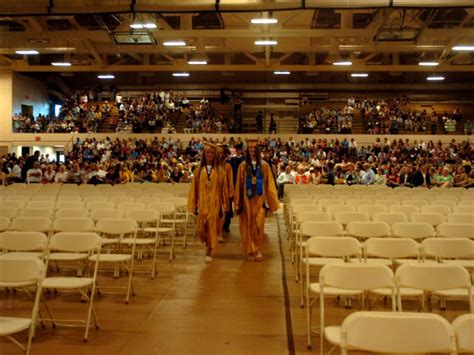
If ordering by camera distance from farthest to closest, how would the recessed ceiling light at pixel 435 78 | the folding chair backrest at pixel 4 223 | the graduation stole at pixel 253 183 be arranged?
the recessed ceiling light at pixel 435 78 → the graduation stole at pixel 253 183 → the folding chair backrest at pixel 4 223

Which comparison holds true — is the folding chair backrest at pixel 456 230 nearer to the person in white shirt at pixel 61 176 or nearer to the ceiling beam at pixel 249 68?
the person in white shirt at pixel 61 176

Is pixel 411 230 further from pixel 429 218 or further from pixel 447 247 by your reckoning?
pixel 429 218

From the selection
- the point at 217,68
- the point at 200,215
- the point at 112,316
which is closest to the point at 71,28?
the point at 217,68

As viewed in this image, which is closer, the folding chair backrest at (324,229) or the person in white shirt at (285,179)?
the folding chair backrest at (324,229)

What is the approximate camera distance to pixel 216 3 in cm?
1498

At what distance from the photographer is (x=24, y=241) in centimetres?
578

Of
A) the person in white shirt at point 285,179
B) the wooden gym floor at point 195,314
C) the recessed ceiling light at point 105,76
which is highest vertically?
the recessed ceiling light at point 105,76

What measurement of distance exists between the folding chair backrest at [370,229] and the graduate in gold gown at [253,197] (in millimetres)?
2510

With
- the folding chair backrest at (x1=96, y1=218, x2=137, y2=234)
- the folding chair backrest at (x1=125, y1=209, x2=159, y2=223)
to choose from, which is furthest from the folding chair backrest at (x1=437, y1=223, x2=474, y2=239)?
the folding chair backrest at (x1=125, y1=209, x2=159, y2=223)

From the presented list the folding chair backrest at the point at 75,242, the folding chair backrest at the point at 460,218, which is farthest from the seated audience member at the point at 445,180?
the folding chair backrest at the point at 75,242

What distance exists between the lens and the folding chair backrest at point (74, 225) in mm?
6832

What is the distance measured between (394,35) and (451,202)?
9.27 metres

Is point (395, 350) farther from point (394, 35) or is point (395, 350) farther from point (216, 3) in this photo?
point (394, 35)

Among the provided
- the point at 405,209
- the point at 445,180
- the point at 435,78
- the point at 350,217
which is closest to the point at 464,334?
the point at 350,217
